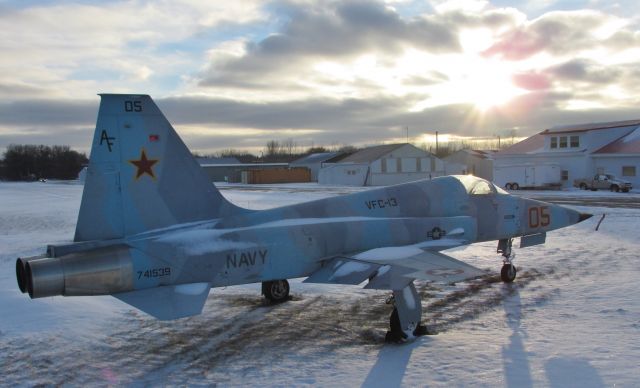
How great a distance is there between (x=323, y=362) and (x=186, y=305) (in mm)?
2100

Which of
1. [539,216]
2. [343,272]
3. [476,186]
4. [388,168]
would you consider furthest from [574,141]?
[343,272]

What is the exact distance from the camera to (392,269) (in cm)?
798

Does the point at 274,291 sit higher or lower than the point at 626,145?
lower

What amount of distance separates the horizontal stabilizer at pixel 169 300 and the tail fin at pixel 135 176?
998mm

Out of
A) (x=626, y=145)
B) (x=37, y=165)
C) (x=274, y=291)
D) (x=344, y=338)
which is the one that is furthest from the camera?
Result: (x=37, y=165)

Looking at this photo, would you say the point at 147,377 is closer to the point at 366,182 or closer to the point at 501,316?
the point at 501,316

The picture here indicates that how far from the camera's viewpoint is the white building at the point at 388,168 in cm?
5959

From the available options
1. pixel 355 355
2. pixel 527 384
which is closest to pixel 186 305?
pixel 355 355

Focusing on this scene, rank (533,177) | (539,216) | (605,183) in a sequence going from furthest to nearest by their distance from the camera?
(533,177) < (605,183) < (539,216)

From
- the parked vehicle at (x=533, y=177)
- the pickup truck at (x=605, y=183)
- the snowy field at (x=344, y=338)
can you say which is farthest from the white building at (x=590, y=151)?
the snowy field at (x=344, y=338)

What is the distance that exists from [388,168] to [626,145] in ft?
80.9

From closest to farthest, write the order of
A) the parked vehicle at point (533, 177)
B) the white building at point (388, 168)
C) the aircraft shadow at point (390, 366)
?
the aircraft shadow at point (390, 366) → the parked vehicle at point (533, 177) → the white building at point (388, 168)

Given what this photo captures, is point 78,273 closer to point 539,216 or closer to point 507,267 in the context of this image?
point 507,267

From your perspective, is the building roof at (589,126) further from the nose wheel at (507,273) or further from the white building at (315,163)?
the nose wheel at (507,273)
